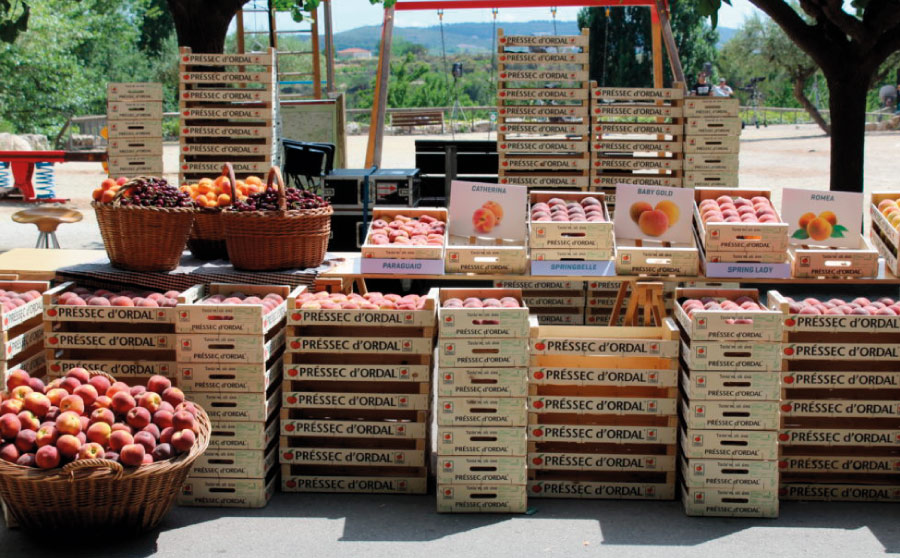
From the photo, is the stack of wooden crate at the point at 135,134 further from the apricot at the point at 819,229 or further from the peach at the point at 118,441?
the apricot at the point at 819,229

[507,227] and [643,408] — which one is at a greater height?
[507,227]

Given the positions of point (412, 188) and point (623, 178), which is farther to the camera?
point (412, 188)

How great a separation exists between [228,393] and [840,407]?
3.04m

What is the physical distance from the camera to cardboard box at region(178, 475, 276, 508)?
5.12 meters

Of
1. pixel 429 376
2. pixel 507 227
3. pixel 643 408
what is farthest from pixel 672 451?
pixel 507 227

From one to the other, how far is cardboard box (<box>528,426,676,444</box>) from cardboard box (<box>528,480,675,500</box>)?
220 mm

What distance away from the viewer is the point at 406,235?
235 inches

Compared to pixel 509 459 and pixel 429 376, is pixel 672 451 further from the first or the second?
pixel 429 376

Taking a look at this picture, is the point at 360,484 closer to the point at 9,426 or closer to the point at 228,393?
the point at 228,393

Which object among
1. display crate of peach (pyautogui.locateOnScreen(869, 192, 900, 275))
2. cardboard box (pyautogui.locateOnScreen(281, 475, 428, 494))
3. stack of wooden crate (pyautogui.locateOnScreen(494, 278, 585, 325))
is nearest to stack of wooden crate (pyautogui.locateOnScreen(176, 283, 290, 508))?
cardboard box (pyautogui.locateOnScreen(281, 475, 428, 494))

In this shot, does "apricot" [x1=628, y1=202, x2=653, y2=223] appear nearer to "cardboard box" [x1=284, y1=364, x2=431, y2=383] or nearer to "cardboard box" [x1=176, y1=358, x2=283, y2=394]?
"cardboard box" [x1=284, y1=364, x2=431, y2=383]

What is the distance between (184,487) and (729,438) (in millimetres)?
2690

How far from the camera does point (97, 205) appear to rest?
575cm

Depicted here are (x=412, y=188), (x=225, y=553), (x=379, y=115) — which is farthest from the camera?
(x=379, y=115)
